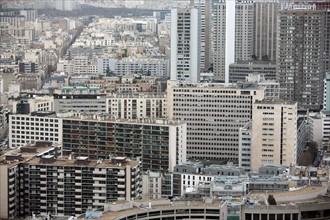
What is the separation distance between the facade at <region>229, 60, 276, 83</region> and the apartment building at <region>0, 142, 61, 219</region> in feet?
19.6

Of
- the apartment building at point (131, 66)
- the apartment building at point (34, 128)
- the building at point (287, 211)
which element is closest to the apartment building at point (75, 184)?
the apartment building at point (34, 128)

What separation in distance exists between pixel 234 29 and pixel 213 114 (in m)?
5.37

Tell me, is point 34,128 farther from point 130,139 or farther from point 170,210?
point 170,210

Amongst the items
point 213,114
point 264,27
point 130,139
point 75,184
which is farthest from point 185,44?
point 75,184

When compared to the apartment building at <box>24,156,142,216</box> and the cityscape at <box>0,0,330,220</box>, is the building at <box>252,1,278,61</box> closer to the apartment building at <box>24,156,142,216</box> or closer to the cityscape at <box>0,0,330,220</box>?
the cityscape at <box>0,0,330,220</box>

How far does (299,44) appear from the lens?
471 inches

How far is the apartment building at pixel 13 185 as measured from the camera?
629cm

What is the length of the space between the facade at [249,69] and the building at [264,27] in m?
1.06

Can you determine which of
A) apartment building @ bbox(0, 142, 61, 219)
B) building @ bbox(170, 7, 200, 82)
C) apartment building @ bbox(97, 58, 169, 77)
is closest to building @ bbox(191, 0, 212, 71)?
building @ bbox(170, 7, 200, 82)

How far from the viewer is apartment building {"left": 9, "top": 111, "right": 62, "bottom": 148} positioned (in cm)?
812

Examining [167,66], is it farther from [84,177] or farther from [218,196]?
[218,196]

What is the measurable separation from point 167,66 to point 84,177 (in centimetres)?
683

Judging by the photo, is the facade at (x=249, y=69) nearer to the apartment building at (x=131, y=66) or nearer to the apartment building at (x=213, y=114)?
the apartment building at (x=131, y=66)

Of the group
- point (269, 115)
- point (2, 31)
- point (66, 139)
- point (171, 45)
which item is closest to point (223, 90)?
point (269, 115)
